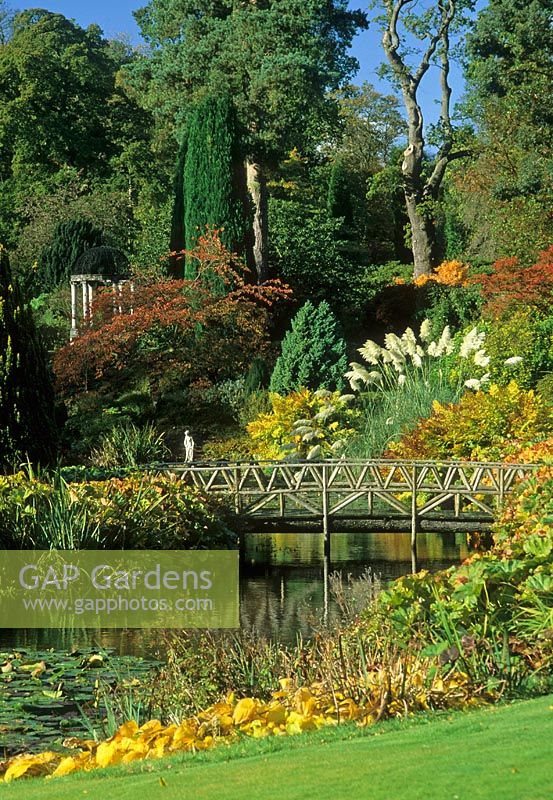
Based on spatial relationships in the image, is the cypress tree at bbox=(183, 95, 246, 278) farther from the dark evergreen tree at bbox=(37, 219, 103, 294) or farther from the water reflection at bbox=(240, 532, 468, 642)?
the water reflection at bbox=(240, 532, 468, 642)

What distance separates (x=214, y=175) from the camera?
87.3ft

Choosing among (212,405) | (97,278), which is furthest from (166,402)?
(97,278)

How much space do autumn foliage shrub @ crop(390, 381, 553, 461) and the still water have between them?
1.29m

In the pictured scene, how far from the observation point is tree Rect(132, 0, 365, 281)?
100.0 ft

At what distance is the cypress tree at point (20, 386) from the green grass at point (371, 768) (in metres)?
8.87

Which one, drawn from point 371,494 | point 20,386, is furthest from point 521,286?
point 20,386

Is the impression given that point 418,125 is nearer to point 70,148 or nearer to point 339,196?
point 339,196

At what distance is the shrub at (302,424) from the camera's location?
1978cm

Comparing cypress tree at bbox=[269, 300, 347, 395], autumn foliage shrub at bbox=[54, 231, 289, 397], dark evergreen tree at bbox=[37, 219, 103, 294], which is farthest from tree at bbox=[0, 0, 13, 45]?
cypress tree at bbox=[269, 300, 347, 395]

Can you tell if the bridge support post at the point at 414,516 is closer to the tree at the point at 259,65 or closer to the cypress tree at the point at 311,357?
the cypress tree at the point at 311,357

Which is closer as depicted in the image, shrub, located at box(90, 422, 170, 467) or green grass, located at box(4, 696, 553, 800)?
green grass, located at box(4, 696, 553, 800)

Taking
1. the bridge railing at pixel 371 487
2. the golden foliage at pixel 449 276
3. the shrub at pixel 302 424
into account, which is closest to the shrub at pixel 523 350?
the shrub at pixel 302 424

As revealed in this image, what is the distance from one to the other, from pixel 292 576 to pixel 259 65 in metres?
19.7

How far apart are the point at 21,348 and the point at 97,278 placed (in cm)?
1182
